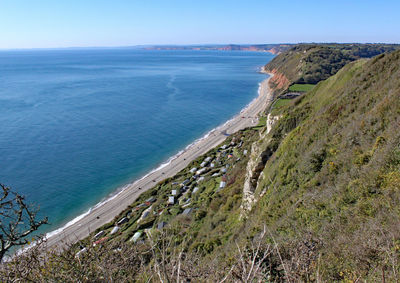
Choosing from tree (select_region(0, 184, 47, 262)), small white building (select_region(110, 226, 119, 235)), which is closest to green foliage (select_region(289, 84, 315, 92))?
small white building (select_region(110, 226, 119, 235))

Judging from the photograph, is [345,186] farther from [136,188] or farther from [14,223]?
[136,188]

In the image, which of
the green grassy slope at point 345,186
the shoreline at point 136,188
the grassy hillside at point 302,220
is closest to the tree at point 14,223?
the grassy hillside at point 302,220

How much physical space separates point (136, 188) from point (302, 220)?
3188 cm

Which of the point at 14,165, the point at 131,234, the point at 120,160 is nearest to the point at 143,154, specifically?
the point at 120,160

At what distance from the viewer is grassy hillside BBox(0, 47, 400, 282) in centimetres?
634

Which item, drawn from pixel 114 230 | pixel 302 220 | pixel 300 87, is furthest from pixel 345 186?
pixel 300 87

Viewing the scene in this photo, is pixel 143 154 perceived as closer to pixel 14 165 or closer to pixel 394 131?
pixel 14 165

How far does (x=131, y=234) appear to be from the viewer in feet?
84.7

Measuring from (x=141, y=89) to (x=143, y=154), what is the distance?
6181cm

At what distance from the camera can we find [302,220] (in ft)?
35.6

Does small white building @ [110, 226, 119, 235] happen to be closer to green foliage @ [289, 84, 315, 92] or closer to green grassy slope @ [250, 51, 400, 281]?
green grassy slope @ [250, 51, 400, 281]

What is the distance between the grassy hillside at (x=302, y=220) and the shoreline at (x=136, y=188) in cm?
643

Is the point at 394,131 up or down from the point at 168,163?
up

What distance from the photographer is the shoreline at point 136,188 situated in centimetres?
2995
